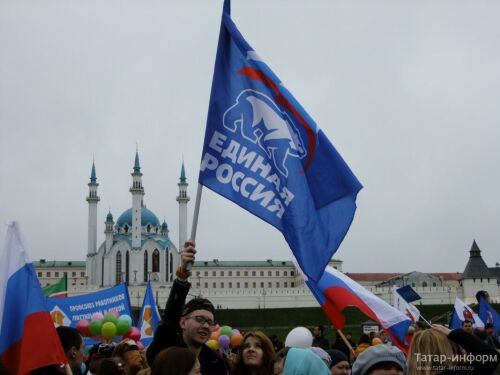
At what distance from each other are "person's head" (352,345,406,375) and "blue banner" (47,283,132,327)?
997 cm

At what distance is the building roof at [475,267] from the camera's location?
305 feet

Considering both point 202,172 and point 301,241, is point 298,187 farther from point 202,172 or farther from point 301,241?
point 202,172

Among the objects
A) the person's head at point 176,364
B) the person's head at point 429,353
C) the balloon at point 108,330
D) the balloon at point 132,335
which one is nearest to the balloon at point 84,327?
the balloon at point 132,335

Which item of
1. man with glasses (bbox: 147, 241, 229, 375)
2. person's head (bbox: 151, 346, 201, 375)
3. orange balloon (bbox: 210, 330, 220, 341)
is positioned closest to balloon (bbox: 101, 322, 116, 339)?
orange balloon (bbox: 210, 330, 220, 341)

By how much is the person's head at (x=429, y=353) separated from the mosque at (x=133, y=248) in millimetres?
87327

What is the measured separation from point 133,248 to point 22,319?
89.4 meters

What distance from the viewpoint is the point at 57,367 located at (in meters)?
4.16

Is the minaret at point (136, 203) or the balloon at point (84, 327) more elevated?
the minaret at point (136, 203)

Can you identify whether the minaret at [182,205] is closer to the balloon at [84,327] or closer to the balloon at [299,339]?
the balloon at [84,327]

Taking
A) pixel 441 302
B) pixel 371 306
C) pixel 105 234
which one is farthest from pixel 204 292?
pixel 371 306

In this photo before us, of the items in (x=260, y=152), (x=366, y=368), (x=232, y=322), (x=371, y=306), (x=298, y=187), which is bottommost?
(x=366, y=368)

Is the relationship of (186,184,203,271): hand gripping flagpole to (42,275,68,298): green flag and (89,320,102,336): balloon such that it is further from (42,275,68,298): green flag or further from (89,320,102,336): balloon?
(42,275,68,298): green flag

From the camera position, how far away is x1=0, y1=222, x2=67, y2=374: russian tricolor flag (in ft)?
13.2

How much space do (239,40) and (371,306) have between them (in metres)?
3.85
